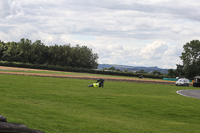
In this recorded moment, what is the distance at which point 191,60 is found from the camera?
132 m

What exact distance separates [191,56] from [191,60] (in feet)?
5.86

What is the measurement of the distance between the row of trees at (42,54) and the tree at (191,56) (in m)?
48.8

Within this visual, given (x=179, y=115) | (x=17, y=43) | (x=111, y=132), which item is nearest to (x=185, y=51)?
(x=17, y=43)

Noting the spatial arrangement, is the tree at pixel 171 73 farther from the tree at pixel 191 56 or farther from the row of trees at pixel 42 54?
the row of trees at pixel 42 54

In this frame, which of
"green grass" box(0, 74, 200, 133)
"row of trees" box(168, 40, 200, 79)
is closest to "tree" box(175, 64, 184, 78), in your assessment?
"row of trees" box(168, 40, 200, 79)

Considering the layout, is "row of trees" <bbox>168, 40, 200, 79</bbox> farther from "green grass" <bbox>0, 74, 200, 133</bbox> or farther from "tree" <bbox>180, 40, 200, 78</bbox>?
"green grass" <bbox>0, 74, 200, 133</bbox>

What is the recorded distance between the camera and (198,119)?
773 inches

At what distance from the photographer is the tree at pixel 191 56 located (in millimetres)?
129250

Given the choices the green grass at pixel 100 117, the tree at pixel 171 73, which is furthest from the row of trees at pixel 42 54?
the green grass at pixel 100 117

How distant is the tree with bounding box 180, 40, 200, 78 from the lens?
129250mm

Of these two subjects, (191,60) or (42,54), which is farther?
(42,54)

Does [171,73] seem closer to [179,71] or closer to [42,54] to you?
[179,71]

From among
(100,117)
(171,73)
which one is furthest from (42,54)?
(100,117)

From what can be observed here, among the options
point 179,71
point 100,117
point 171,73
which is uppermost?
point 179,71
